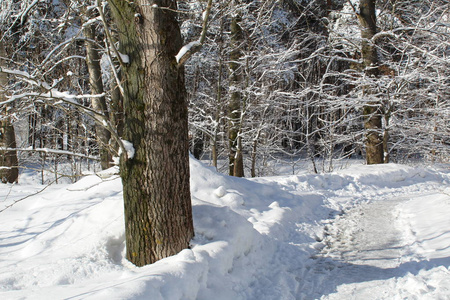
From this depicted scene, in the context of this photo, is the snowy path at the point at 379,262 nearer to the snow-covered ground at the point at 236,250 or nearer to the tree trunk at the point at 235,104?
the snow-covered ground at the point at 236,250

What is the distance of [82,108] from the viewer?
3588 millimetres

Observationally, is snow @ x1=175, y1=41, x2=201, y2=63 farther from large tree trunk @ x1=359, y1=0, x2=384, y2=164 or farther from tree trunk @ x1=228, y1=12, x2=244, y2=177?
large tree trunk @ x1=359, y1=0, x2=384, y2=164

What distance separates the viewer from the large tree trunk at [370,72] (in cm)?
1216

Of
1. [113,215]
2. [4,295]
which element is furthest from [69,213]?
[4,295]

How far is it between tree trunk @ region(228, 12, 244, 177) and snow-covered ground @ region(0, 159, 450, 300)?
397 centimetres

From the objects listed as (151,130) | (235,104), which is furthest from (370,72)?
(151,130)

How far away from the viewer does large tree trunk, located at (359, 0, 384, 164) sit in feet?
39.9

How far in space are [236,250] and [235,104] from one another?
8.24 meters

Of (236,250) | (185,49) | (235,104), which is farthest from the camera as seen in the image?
(235,104)

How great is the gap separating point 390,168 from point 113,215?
9.31 metres

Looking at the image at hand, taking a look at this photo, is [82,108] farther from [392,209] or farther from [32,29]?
[32,29]

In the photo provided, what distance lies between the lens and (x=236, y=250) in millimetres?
4039

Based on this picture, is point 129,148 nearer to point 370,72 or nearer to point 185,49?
point 185,49

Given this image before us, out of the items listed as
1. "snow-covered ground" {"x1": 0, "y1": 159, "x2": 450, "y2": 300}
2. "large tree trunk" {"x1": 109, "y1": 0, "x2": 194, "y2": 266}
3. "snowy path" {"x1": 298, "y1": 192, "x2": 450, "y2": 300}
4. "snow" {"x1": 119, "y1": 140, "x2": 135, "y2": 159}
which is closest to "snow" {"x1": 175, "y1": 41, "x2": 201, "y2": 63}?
"large tree trunk" {"x1": 109, "y1": 0, "x2": 194, "y2": 266}
